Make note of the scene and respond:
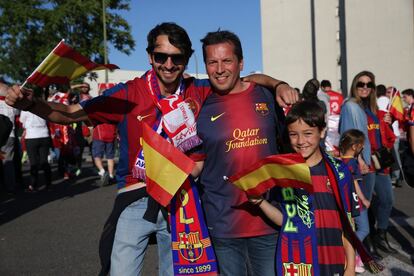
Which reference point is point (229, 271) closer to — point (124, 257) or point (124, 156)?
point (124, 257)

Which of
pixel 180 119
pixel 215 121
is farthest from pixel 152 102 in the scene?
pixel 215 121

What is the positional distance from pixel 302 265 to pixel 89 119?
1.48 metres

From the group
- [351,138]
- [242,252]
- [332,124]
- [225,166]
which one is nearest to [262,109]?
[225,166]

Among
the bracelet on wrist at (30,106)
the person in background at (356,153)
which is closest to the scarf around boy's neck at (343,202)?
the bracelet on wrist at (30,106)

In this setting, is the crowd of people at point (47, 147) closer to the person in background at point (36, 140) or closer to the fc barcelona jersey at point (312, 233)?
the person in background at point (36, 140)

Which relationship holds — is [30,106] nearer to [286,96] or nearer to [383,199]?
[286,96]

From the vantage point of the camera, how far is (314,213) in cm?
271

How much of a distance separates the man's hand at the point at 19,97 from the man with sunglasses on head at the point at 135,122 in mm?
250

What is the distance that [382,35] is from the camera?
2869cm

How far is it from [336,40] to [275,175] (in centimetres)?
3025

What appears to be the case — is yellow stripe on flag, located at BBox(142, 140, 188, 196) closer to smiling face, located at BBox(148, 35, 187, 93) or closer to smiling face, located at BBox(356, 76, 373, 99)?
smiling face, located at BBox(148, 35, 187, 93)

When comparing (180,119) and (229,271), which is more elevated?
(180,119)

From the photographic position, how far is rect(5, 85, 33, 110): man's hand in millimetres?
2178

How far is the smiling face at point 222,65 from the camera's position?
2.66 m
